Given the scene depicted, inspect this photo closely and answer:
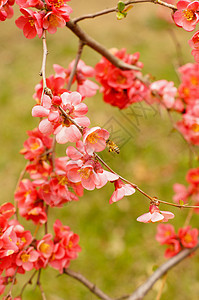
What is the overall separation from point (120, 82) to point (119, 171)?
3.02 ft

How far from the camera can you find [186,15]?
1.74ft

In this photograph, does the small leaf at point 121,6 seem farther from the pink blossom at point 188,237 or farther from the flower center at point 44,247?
the pink blossom at point 188,237

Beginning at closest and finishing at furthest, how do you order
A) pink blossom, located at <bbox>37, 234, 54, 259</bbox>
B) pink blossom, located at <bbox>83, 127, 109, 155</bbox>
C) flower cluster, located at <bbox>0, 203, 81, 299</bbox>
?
pink blossom, located at <bbox>83, 127, 109, 155</bbox> < flower cluster, located at <bbox>0, 203, 81, 299</bbox> < pink blossom, located at <bbox>37, 234, 54, 259</bbox>

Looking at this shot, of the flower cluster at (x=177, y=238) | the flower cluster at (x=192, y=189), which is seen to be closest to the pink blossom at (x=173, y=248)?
the flower cluster at (x=177, y=238)

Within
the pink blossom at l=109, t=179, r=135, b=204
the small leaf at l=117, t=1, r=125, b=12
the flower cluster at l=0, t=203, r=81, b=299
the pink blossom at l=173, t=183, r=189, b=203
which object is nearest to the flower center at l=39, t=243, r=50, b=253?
the flower cluster at l=0, t=203, r=81, b=299

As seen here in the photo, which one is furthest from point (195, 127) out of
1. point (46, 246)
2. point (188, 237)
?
point (46, 246)

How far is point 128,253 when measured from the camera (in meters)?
1.59

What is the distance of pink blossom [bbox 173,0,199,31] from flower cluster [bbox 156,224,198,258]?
1.76 ft

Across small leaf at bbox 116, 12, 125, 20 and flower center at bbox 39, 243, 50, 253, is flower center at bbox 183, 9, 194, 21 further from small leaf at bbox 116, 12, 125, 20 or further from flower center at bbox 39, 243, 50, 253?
flower center at bbox 39, 243, 50, 253

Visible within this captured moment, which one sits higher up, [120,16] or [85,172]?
[120,16]

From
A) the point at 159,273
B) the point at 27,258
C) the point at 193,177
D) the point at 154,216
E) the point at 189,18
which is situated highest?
the point at 189,18

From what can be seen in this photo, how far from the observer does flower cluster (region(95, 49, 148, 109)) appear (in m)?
0.85

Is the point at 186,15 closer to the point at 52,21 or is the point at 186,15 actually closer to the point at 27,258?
the point at 52,21

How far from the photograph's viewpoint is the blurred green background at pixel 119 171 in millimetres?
1466
